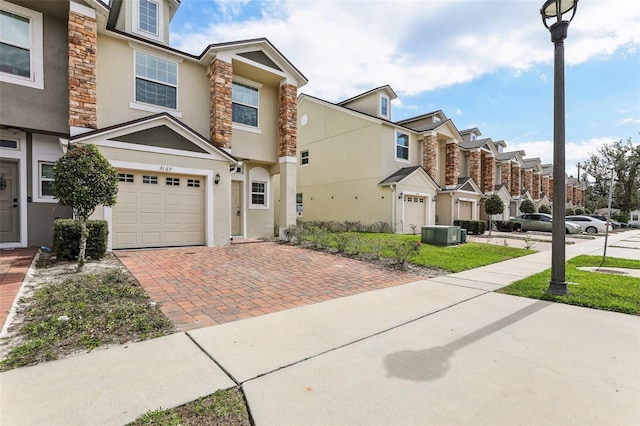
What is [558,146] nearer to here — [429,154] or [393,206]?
[393,206]

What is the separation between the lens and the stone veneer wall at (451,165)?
22.3m

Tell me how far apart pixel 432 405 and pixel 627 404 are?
159 centimetres

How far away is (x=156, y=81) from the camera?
420 inches

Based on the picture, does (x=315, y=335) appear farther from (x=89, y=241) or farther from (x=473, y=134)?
(x=473, y=134)

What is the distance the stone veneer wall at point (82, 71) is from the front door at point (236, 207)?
5.48 meters

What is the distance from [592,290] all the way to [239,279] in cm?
698

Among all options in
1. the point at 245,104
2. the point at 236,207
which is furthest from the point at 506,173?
the point at 236,207

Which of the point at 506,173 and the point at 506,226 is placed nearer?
the point at 506,226

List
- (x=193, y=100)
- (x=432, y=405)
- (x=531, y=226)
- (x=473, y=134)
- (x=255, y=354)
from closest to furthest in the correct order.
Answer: (x=432, y=405)
(x=255, y=354)
(x=193, y=100)
(x=531, y=226)
(x=473, y=134)

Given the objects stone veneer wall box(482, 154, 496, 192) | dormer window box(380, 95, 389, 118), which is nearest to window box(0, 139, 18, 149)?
dormer window box(380, 95, 389, 118)

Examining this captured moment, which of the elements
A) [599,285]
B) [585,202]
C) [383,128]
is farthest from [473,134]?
[585,202]

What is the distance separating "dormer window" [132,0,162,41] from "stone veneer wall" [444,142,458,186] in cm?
1948

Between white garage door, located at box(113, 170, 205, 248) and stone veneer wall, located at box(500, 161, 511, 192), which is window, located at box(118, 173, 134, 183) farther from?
stone veneer wall, located at box(500, 161, 511, 192)

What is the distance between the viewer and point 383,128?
1875cm
